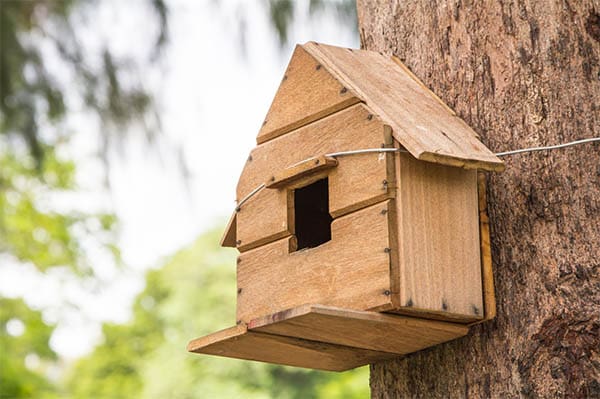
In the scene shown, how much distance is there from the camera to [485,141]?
194cm

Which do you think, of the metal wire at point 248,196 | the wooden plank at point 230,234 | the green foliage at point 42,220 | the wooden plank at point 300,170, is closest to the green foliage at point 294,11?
the wooden plank at point 230,234

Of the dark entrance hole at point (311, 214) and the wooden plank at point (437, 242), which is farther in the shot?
the dark entrance hole at point (311, 214)

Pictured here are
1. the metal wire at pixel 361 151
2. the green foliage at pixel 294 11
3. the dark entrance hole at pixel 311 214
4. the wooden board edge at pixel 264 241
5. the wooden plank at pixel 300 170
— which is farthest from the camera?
the green foliage at pixel 294 11

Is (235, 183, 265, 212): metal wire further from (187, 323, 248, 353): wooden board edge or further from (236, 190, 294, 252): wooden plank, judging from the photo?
(187, 323, 248, 353): wooden board edge

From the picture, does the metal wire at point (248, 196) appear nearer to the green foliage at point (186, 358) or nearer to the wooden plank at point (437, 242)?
the wooden plank at point (437, 242)

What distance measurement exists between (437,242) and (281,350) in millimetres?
440

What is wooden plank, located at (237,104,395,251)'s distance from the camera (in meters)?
1.79

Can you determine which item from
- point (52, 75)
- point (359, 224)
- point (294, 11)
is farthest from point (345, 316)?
point (294, 11)

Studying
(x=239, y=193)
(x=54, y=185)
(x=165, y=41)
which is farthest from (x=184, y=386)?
(x=239, y=193)

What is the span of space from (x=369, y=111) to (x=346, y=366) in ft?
1.94

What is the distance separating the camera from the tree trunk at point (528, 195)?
1749mm

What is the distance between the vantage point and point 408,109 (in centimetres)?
190

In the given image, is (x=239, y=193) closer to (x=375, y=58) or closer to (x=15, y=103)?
(x=375, y=58)

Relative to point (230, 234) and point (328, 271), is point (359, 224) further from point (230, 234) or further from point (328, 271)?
point (230, 234)
